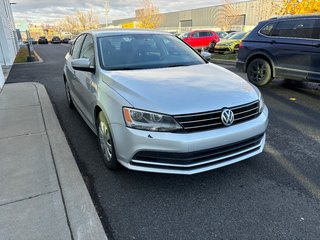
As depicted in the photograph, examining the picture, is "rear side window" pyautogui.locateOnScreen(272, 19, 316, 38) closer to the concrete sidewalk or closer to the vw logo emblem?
the vw logo emblem

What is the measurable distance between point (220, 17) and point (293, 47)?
5356 centimetres

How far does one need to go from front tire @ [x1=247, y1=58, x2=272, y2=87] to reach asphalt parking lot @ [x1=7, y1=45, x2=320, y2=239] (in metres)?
3.24

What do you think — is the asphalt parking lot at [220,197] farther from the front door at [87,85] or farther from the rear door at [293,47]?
the rear door at [293,47]

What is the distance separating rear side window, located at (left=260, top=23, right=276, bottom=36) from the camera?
6813 mm

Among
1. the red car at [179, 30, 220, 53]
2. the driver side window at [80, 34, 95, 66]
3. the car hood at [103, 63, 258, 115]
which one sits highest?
the driver side window at [80, 34, 95, 66]

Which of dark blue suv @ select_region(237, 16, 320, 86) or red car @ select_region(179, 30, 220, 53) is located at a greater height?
dark blue suv @ select_region(237, 16, 320, 86)

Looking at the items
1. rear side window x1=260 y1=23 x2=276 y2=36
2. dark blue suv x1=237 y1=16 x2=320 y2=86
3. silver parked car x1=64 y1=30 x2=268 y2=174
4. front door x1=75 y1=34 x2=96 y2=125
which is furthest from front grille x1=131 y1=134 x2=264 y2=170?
rear side window x1=260 y1=23 x2=276 y2=36

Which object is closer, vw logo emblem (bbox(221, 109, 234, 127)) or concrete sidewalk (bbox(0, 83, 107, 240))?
concrete sidewalk (bbox(0, 83, 107, 240))

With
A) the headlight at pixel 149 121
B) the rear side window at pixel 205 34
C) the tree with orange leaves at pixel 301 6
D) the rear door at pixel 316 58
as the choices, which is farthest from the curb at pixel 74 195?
the rear side window at pixel 205 34

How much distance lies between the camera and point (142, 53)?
3.77m

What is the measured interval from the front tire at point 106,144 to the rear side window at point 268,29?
559cm

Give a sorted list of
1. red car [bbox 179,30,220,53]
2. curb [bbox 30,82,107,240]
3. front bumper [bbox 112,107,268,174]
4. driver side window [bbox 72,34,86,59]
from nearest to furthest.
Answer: curb [bbox 30,82,107,240], front bumper [bbox 112,107,268,174], driver side window [bbox 72,34,86,59], red car [bbox 179,30,220,53]

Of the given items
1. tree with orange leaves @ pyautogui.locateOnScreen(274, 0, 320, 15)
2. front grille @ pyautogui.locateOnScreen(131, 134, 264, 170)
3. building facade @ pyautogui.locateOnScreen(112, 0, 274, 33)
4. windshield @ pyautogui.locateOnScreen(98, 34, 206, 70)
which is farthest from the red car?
building facade @ pyautogui.locateOnScreen(112, 0, 274, 33)

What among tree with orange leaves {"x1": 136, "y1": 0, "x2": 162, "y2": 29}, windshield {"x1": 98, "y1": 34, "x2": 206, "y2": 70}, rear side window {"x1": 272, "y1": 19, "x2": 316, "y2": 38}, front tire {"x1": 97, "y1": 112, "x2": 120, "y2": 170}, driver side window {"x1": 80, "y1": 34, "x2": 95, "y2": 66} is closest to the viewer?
front tire {"x1": 97, "y1": 112, "x2": 120, "y2": 170}
